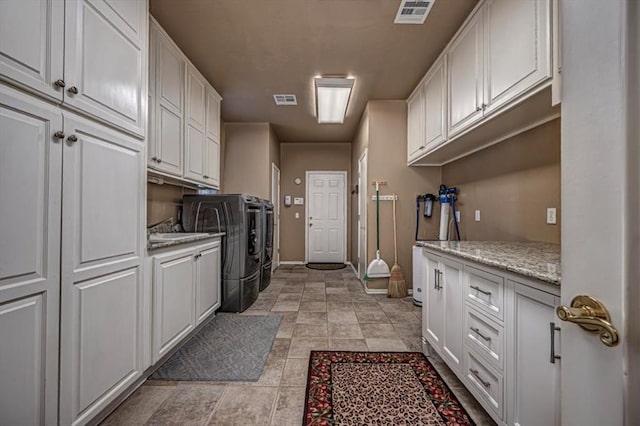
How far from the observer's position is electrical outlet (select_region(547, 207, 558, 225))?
198cm

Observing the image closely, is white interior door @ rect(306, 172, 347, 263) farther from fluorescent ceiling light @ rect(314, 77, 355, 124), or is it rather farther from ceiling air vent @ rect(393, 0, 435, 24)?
ceiling air vent @ rect(393, 0, 435, 24)

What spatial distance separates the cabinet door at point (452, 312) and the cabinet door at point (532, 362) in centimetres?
44

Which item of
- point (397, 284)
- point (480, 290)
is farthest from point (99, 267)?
point (397, 284)

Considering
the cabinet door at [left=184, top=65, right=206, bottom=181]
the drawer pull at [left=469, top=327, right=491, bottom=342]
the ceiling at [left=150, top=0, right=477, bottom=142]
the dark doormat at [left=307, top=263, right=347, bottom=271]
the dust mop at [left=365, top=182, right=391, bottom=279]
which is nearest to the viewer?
the drawer pull at [left=469, top=327, right=491, bottom=342]

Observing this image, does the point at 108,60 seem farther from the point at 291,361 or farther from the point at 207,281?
the point at 291,361

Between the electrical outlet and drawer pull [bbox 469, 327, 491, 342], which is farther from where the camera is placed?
the electrical outlet

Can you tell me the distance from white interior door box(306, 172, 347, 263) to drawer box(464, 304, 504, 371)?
4820 mm

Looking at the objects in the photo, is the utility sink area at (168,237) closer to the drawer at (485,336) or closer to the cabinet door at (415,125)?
the drawer at (485,336)

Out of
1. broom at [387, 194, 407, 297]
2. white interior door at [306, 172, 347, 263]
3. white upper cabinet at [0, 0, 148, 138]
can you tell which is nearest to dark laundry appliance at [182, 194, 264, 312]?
white upper cabinet at [0, 0, 148, 138]

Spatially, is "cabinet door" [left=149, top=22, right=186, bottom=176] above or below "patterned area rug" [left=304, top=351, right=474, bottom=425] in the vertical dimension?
above

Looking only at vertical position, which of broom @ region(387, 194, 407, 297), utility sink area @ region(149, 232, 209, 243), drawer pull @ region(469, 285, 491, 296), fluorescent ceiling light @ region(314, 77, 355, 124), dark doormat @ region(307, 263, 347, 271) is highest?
fluorescent ceiling light @ region(314, 77, 355, 124)

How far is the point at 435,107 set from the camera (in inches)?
119

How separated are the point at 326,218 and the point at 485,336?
507cm

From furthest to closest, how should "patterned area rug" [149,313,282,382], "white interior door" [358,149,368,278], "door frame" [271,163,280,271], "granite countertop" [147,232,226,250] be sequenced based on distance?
"door frame" [271,163,280,271] → "white interior door" [358,149,368,278] → "patterned area rug" [149,313,282,382] → "granite countertop" [147,232,226,250]
